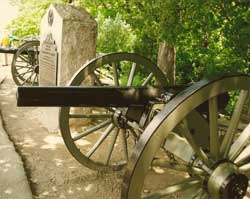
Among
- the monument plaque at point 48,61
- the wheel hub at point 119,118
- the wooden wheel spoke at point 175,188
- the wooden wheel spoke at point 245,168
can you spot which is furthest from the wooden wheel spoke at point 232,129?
the monument plaque at point 48,61

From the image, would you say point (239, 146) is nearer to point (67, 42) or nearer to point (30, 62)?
point (67, 42)

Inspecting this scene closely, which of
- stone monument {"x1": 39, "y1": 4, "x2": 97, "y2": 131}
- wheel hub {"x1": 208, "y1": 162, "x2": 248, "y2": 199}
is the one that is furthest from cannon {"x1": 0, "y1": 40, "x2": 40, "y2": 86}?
wheel hub {"x1": 208, "y1": 162, "x2": 248, "y2": 199}

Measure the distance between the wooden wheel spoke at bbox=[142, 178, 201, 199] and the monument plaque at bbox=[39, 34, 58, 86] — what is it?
10.9 feet

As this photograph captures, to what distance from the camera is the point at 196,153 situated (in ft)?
7.80

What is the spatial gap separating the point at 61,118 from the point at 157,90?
1.15 meters

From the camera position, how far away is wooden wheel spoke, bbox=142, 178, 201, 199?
2.24m

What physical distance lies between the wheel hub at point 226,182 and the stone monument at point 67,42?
3.21m

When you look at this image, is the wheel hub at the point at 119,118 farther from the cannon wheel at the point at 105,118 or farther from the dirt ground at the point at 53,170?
the dirt ground at the point at 53,170

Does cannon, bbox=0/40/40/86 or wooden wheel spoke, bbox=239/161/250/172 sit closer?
wooden wheel spoke, bbox=239/161/250/172

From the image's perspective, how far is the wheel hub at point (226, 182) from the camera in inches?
90.9

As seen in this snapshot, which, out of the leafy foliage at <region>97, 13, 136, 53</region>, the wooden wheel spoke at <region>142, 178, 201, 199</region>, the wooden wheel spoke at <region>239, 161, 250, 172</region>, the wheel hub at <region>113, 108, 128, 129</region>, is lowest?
the wooden wheel spoke at <region>142, 178, 201, 199</region>

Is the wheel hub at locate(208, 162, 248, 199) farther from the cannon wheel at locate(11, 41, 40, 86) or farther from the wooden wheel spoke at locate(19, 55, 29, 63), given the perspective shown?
the wooden wheel spoke at locate(19, 55, 29, 63)

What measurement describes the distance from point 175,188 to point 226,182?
1.02ft

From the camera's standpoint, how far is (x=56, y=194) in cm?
344
